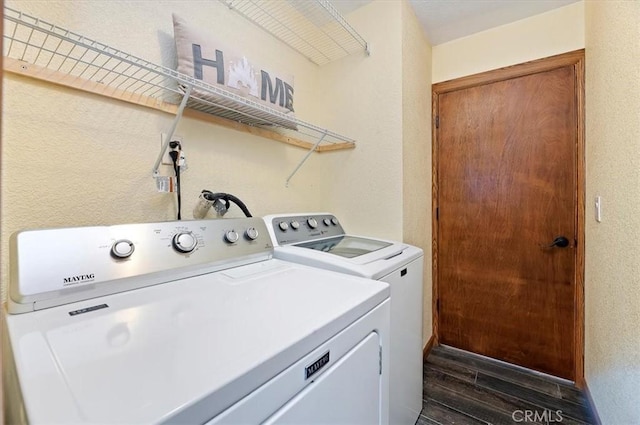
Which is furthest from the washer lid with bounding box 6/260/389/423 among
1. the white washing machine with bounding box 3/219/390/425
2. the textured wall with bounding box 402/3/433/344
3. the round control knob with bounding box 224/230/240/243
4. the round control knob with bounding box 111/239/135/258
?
the textured wall with bounding box 402/3/433/344

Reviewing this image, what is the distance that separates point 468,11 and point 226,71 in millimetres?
1756

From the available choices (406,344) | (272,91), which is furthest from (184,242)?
(406,344)

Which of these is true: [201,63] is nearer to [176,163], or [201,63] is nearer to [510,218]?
[176,163]

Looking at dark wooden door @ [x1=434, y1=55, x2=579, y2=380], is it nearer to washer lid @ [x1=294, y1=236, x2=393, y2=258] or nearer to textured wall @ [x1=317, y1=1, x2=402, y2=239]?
textured wall @ [x1=317, y1=1, x2=402, y2=239]

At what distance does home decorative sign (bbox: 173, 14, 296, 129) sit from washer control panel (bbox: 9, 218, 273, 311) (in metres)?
0.62

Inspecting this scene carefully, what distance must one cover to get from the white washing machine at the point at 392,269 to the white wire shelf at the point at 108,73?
0.57m

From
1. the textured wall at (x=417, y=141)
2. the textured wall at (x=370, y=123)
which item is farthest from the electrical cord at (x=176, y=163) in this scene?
the textured wall at (x=417, y=141)

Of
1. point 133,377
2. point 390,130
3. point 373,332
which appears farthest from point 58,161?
point 390,130

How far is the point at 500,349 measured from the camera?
81.7 inches

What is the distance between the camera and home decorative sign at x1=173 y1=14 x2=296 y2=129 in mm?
1150

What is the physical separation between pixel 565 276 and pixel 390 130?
1544mm

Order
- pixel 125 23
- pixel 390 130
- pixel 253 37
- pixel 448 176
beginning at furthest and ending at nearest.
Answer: pixel 448 176 → pixel 390 130 → pixel 253 37 → pixel 125 23

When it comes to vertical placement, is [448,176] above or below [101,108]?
below

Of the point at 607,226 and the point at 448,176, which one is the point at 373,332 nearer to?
the point at 607,226
